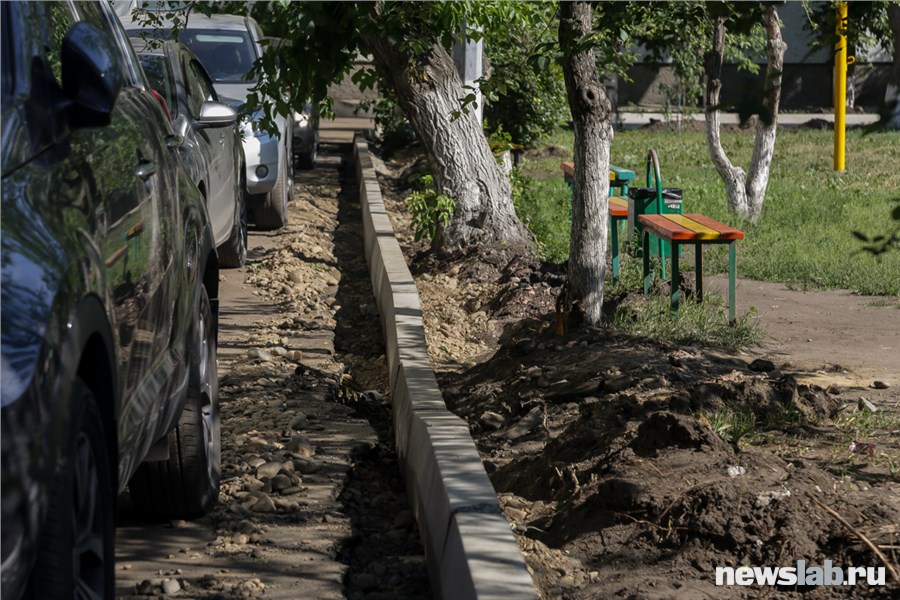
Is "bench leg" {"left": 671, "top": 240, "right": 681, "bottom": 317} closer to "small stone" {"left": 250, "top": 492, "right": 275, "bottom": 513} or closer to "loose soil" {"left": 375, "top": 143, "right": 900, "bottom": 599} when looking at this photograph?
"loose soil" {"left": 375, "top": 143, "right": 900, "bottom": 599}

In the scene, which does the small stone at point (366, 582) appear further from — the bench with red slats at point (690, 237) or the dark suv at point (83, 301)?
the bench with red slats at point (690, 237)

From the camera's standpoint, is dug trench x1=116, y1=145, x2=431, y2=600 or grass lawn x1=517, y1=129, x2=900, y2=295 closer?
dug trench x1=116, y1=145, x2=431, y2=600

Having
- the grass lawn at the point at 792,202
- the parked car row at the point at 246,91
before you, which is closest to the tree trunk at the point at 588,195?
the grass lawn at the point at 792,202

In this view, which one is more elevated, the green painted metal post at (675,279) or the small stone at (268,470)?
the green painted metal post at (675,279)

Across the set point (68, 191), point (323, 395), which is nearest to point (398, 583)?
point (68, 191)

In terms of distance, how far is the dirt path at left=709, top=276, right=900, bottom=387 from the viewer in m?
7.53

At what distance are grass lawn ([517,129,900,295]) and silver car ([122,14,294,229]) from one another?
240cm

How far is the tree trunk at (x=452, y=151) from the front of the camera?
10.5m

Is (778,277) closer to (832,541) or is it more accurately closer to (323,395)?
(323,395)

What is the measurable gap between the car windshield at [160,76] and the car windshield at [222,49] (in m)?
3.73

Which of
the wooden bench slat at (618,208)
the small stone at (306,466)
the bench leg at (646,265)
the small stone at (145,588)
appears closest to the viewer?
the small stone at (145,588)

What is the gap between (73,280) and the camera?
293cm

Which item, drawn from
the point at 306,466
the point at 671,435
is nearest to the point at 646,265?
the point at 306,466

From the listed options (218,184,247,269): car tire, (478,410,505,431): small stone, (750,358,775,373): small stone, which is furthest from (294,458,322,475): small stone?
(218,184,247,269): car tire
